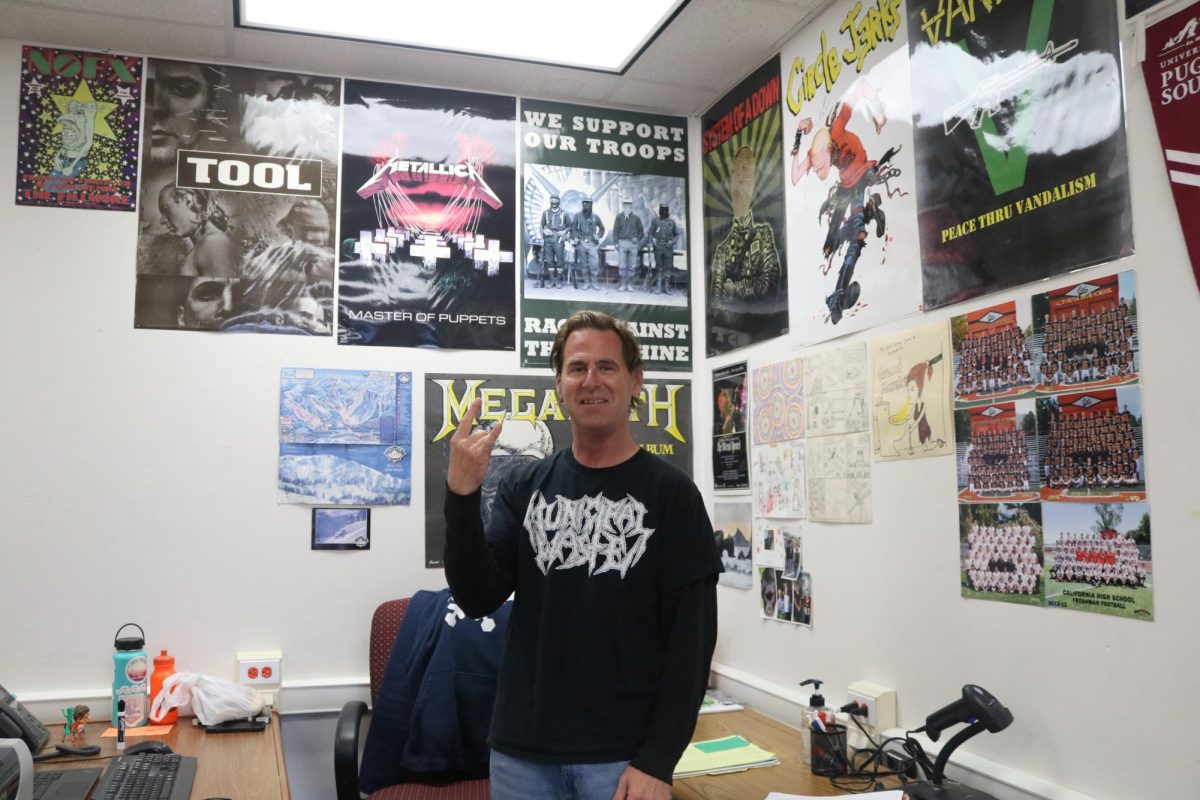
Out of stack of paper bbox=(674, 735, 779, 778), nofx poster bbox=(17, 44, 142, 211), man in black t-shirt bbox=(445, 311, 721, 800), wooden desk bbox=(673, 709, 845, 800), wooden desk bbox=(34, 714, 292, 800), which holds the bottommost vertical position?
wooden desk bbox=(673, 709, 845, 800)

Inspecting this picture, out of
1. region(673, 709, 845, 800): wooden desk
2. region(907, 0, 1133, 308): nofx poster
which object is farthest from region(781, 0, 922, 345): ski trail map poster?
region(673, 709, 845, 800): wooden desk

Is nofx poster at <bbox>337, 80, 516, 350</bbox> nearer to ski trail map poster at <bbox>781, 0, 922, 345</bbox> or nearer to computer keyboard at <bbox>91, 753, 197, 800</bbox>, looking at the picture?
ski trail map poster at <bbox>781, 0, 922, 345</bbox>

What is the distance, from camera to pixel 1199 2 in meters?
1.60

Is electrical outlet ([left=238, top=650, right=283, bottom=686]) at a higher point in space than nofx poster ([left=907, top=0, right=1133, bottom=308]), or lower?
lower

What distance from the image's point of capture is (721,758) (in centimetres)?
232

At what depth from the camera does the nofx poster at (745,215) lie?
2859 millimetres

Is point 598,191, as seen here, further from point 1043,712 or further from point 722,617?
point 1043,712

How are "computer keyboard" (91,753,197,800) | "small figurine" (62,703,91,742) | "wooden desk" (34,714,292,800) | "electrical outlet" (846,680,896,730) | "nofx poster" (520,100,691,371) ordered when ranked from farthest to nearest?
"nofx poster" (520,100,691,371) → "small figurine" (62,703,91,742) → "electrical outlet" (846,680,896,730) → "wooden desk" (34,714,292,800) → "computer keyboard" (91,753,197,800)

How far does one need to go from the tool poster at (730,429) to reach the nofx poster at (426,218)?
752mm

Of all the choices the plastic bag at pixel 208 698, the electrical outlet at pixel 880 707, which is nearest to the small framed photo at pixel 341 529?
the plastic bag at pixel 208 698

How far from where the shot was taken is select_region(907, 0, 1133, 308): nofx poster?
1.76m

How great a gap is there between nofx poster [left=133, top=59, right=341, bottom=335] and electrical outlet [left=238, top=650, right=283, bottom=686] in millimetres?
1011

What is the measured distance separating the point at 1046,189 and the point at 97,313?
2618mm

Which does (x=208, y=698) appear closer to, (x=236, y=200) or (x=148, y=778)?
(x=148, y=778)
